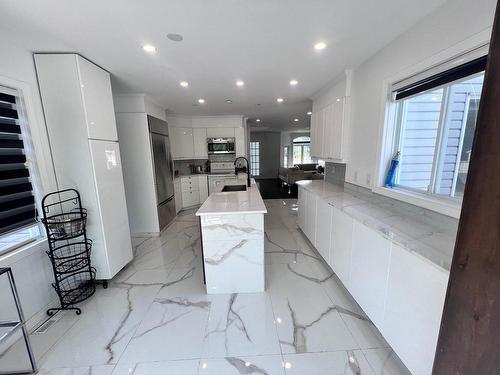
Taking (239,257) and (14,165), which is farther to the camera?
(239,257)

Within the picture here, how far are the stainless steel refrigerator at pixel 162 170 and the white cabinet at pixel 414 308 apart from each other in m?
3.64

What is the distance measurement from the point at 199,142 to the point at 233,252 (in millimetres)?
4205

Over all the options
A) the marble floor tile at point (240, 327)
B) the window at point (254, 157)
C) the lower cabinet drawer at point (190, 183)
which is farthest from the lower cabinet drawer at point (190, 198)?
the window at point (254, 157)

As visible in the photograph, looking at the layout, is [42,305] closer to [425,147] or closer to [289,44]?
[289,44]

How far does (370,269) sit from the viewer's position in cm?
164

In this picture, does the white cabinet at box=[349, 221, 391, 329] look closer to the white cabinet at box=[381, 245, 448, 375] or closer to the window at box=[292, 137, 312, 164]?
the white cabinet at box=[381, 245, 448, 375]

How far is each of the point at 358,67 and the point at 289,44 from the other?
1.11 metres

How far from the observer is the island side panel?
6.94 feet

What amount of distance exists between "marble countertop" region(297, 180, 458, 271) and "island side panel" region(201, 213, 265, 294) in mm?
965

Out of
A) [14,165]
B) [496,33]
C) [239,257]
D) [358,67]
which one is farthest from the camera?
[358,67]

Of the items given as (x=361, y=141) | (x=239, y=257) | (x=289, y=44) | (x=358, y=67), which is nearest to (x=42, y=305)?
(x=239, y=257)

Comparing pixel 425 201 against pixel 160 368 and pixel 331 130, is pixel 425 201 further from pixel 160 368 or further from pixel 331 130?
pixel 160 368

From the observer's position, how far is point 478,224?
28.9 inches

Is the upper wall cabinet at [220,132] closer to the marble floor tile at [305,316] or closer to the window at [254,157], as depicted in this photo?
the marble floor tile at [305,316]
